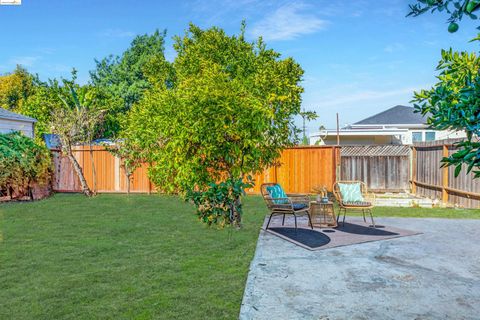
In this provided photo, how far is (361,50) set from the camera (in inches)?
523

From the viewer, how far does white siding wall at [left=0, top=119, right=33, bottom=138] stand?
598 inches

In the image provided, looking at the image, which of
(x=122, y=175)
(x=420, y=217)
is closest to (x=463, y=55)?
(x=420, y=217)

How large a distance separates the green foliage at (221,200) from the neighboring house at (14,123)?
11.6m

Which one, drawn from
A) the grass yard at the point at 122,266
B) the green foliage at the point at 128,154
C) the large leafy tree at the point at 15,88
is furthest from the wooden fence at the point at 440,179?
the large leafy tree at the point at 15,88

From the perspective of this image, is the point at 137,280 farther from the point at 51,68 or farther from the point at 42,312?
the point at 51,68

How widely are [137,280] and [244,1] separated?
11263 millimetres

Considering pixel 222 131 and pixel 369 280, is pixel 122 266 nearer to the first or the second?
pixel 222 131

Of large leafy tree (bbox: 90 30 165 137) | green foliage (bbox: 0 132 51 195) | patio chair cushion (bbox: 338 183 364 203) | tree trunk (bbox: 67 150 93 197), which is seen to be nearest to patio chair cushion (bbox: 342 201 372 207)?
patio chair cushion (bbox: 338 183 364 203)

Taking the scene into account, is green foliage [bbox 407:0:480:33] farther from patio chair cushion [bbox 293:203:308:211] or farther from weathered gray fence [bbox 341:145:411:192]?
weathered gray fence [bbox 341:145:411:192]

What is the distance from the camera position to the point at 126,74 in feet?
95.5

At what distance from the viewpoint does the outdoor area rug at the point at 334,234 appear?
5840 millimetres

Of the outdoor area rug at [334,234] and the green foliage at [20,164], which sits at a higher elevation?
the green foliage at [20,164]

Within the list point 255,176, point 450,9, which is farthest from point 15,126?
point 450,9

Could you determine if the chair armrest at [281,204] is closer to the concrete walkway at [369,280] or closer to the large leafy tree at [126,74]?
the concrete walkway at [369,280]
